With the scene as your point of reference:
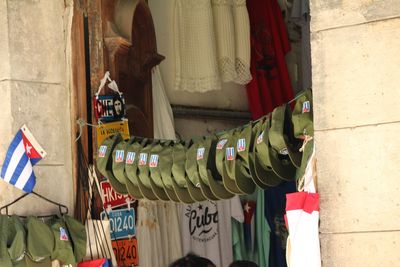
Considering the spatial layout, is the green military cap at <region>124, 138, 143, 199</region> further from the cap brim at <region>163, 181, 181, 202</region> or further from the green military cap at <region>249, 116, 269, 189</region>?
the green military cap at <region>249, 116, 269, 189</region>

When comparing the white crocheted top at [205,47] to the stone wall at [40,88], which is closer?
the stone wall at [40,88]

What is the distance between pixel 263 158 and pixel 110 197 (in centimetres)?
167

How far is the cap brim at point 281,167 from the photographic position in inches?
217

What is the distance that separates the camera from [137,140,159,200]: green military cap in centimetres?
633

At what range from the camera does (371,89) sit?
190 inches

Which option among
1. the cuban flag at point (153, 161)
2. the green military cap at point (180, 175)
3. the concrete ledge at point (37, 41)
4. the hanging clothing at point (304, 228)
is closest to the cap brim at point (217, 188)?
the green military cap at point (180, 175)

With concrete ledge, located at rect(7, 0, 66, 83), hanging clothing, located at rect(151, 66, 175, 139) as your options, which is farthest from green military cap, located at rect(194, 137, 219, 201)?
hanging clothing, located at rect(151, 66, 175, 139)

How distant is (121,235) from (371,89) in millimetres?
2661

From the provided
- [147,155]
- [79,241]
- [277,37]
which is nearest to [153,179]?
[147,155]

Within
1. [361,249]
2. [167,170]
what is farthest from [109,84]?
[361,249]

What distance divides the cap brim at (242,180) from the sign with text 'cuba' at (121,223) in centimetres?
134

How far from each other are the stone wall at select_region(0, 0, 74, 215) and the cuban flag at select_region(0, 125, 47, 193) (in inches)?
2.4

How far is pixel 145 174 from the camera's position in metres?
6.32

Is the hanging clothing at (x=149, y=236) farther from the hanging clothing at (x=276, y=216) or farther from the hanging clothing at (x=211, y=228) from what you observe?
the hanging clothing at (x=276, y=216)
